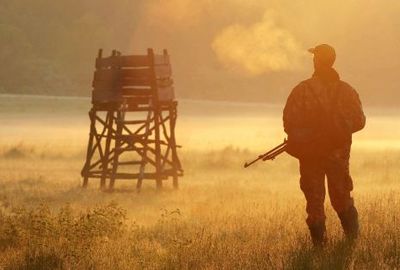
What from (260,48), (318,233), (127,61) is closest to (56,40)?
(260,48)

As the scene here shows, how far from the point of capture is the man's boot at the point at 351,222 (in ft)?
31.3

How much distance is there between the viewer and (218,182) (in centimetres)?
2250

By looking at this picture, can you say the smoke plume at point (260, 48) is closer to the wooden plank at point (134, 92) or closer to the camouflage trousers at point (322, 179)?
the wooden plank at point (134, 92)

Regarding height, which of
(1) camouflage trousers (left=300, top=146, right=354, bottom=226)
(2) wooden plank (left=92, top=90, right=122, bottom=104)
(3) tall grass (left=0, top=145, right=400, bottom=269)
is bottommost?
(3) tall grass (left=0, top=145, right=400, bottom=269)

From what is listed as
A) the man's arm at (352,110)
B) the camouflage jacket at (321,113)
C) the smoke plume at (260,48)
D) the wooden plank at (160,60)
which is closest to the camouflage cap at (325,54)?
the camouflage jacket at (321,113)

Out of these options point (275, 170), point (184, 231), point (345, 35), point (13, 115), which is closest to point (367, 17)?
point (345, 35)

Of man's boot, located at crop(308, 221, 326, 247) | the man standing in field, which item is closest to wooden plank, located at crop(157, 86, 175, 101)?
the man standing in field

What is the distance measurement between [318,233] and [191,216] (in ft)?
16.8

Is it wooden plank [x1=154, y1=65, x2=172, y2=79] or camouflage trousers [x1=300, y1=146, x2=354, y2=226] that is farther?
wooden plank [x1=154, y1=65, x2=172, y2=79]

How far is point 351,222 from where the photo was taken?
961 cm

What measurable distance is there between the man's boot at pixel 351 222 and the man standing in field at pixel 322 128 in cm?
14

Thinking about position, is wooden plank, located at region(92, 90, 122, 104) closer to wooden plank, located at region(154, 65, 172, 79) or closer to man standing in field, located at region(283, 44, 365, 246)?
wooden plank, located at region(154, 65, 172, 79)

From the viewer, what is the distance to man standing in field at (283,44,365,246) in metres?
9.23

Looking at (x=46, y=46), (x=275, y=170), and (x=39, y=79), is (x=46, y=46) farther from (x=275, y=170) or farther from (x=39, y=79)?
(x=275, y=170)
